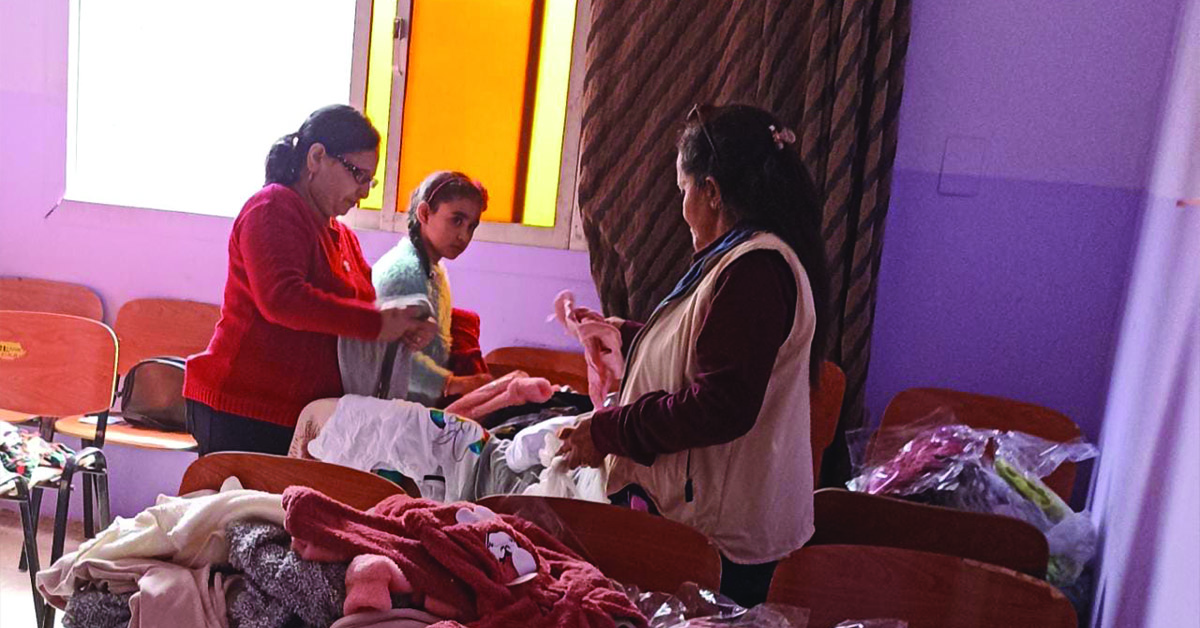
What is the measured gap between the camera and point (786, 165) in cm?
189

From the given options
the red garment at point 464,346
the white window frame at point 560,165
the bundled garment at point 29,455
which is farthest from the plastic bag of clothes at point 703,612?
the white window frame at point 560,165

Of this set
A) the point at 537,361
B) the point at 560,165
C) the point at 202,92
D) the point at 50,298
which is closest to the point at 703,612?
the point at 537,361

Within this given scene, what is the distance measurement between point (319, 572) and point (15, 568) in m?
2.64

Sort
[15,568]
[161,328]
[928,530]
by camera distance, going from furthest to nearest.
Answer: [161,328]
[15,568]
[928,530]

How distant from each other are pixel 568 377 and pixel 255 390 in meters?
1.25

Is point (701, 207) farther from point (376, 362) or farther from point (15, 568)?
point (15, 568)

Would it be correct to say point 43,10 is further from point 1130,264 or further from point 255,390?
point 1130,264

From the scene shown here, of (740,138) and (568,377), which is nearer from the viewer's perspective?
(740,138)

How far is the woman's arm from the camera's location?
2500mm

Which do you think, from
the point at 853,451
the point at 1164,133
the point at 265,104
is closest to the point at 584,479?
the point at 853,451

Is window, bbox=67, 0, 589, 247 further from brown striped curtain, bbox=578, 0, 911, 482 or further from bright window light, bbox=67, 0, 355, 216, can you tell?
brown striped curtain, bbox=578, 0, 911, 482

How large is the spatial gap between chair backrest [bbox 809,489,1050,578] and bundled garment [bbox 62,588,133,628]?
1259mm

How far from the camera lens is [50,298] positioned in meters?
4.08

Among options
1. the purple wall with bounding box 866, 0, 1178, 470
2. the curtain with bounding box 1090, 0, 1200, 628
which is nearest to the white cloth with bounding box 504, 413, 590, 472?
the curtain with bounding box 1090, 0, 1200, 628
